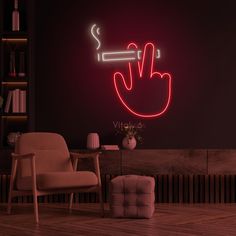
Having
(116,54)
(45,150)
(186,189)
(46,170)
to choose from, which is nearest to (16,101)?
(45,150)

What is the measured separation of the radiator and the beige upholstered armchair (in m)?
0.87

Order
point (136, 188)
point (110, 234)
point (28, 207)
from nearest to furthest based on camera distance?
point (110, 234), point (136, 188), point (28, 207)

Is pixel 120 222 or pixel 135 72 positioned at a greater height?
pixel 135 72

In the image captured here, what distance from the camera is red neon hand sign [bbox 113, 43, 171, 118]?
272 inches

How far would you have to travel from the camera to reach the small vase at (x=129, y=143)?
259 inches

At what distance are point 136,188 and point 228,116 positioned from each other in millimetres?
2366

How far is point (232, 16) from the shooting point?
6.97m

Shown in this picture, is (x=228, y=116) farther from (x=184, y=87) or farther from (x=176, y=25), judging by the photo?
(x=176, y=25)

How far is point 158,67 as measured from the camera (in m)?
6.96

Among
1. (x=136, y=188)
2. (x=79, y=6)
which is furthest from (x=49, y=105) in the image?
(x=136, y=188)

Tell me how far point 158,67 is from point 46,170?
7.61 ft

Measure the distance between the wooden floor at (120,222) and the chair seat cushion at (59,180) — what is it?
0.34 meters

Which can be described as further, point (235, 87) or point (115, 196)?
point (235, 87)

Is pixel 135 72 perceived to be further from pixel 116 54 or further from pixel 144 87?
pixel 116 54
